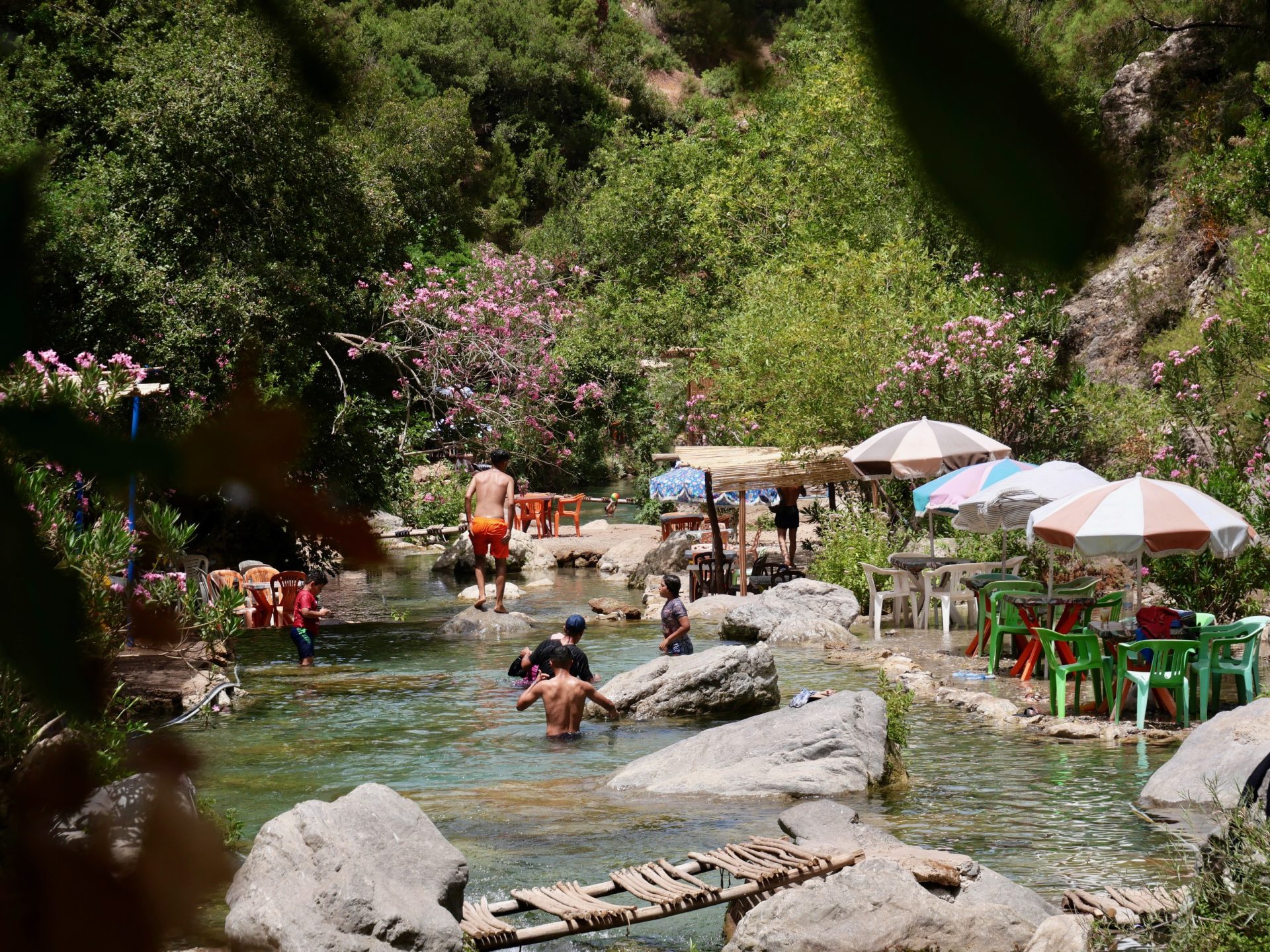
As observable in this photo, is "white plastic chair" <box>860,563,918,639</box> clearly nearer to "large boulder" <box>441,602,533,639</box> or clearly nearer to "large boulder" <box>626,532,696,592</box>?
"large boulder" <box>441,602,533,639</box>

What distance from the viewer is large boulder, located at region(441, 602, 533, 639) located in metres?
16.5

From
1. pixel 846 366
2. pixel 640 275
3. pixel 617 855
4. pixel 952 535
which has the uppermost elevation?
pixel 640 275

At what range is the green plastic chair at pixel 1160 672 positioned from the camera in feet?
35.1

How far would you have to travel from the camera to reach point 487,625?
16516 mm

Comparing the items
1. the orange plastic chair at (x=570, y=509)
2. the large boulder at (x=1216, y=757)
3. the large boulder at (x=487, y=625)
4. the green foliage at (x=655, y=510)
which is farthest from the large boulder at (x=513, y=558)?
the large boulder at (x=1216, y=757)

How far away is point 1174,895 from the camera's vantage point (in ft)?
19.3

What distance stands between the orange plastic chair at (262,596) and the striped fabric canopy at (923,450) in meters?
7.65

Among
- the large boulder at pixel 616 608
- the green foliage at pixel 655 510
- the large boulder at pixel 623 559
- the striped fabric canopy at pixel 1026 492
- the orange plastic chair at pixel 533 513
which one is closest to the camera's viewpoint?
the striped fabric canopy at pixel 1026 492

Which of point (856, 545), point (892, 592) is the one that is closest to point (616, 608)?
point (856, 545)

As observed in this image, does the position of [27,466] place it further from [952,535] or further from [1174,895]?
[952,535]

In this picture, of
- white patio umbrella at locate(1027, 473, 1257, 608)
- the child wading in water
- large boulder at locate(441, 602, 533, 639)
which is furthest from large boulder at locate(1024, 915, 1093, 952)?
large boulder at locate(441, 602, 533, 639)

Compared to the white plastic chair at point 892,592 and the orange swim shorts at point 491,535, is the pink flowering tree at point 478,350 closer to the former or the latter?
the orange swim shorts at point 491,535

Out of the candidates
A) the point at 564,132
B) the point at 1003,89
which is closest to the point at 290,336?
the point at 564,132

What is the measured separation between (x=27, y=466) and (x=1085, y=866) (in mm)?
7845
